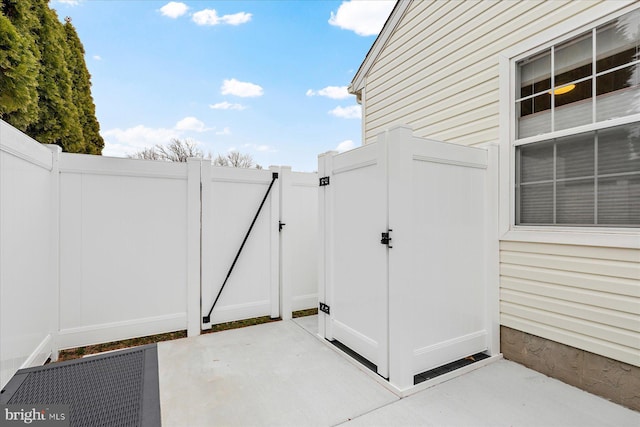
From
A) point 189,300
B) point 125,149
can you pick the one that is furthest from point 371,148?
point 125,149

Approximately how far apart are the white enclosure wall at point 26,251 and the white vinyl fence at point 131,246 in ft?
0.04

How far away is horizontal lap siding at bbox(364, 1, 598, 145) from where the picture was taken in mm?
2781

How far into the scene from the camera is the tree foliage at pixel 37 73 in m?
2.36

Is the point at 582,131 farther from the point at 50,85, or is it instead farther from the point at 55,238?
the point at 50,85

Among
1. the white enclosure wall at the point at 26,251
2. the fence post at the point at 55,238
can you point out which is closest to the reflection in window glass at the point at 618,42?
the white enclosure wall at the point at 26,251

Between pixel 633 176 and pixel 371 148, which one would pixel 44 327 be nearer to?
pixel 371 148

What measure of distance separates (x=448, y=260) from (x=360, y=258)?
0.78 metres

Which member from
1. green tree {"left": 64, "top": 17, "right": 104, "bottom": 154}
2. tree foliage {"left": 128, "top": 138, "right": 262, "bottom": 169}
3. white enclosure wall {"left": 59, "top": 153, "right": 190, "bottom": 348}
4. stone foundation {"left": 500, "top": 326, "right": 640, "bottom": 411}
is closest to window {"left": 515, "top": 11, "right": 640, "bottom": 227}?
stone foundation {"left": 500, "top": 326, "right": 640, "bottom": 411}

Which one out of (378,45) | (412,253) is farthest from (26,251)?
(378,45)

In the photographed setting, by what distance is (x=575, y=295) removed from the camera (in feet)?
7.67

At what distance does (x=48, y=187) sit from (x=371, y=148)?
3.04m

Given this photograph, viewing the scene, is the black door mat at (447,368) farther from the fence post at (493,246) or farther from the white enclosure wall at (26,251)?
the white enclosure wall at (26,251)

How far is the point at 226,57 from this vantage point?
11.1 metres

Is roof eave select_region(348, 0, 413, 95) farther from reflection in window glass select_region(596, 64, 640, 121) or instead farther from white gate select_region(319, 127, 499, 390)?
reflection in window glass select_region(596, 64, 640, 121)
